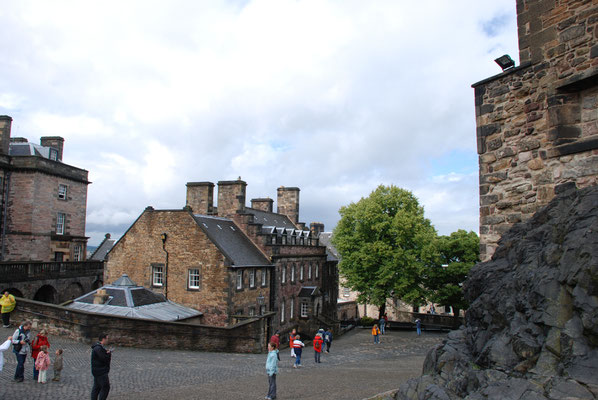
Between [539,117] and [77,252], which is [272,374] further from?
[77,252]

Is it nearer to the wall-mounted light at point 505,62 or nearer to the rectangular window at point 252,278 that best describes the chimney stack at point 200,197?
the rectangular window at point 252,278

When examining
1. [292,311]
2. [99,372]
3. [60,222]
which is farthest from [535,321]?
[60,222]

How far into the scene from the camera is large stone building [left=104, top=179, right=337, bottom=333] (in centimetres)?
2848

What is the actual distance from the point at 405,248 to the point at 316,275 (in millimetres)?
10042

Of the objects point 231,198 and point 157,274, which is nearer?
point 157,274

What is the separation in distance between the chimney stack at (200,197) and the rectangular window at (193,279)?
760 cm

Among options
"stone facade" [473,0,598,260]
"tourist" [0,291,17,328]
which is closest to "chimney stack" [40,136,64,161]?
"tourist" [0,291,17,328]

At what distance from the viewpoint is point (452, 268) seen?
3909 centimetres

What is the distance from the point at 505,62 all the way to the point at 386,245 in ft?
103

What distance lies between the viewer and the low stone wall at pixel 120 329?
59.2 feet

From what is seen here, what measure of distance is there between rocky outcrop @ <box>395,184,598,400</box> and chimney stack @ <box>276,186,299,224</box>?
44692mm

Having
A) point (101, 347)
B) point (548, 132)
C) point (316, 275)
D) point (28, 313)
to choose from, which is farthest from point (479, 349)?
point (316, 275)

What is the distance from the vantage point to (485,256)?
8617 mm

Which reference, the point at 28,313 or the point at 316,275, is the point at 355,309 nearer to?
the point at 316,275
